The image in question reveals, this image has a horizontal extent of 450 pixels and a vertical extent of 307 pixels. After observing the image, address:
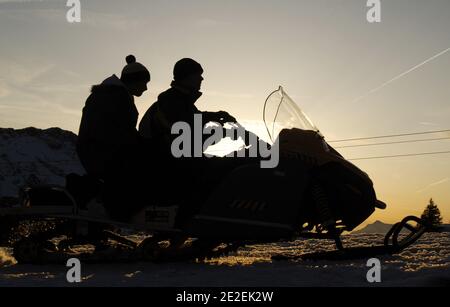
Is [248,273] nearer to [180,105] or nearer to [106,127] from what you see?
[180,105]

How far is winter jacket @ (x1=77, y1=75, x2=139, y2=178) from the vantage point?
6723 millimetres

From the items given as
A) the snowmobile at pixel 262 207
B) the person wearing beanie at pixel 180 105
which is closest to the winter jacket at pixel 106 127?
the person wearing beanie at pixel 180 105

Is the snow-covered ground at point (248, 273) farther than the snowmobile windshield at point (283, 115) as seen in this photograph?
No

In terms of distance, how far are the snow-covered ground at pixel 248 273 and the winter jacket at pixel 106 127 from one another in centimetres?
126

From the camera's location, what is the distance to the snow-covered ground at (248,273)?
16.2 feet

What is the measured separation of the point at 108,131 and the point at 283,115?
210 cm

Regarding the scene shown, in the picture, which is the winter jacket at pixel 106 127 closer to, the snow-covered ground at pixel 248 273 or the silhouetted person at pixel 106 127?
the silhouetted person at pixel 106 127

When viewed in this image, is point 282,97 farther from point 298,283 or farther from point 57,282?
point 57,282

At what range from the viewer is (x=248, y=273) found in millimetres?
5648

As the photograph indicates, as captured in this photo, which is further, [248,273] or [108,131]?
[108,131]

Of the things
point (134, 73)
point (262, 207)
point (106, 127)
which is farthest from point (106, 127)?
point (262, 207)

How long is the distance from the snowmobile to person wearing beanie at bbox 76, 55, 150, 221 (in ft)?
1.39

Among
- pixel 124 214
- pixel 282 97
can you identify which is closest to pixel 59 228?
pixel 124 214
